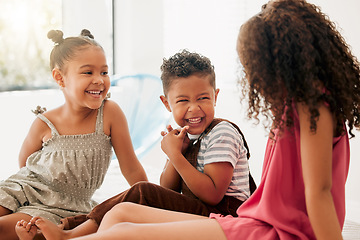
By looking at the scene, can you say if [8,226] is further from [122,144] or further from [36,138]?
[122,144]

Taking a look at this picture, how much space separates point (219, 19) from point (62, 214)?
1.90 meters

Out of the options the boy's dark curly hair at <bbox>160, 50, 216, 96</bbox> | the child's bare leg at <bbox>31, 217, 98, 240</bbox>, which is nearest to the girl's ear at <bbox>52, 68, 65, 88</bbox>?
the boy's dark curly hair at <bbox>160, 50, 216, 96</bbox>

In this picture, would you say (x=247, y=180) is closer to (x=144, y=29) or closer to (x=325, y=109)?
(x=325, y=109)

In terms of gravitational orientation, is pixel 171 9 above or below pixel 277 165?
above

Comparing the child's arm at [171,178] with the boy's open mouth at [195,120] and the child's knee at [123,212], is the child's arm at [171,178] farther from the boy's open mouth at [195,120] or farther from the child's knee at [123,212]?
the child's knee at [123,212]

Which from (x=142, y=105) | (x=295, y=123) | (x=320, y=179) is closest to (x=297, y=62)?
(x=295, y=123)

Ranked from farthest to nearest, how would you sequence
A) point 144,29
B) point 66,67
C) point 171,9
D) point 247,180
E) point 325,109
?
point 144,29, point 171,9, point 66,67, point 247,180, point 325,109

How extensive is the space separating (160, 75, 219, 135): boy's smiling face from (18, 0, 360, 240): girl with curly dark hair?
38 cm

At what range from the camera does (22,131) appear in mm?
3076

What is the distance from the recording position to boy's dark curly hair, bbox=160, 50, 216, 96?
1417 mm

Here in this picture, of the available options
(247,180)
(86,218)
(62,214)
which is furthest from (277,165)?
(62,214)

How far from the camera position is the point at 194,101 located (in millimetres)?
1413

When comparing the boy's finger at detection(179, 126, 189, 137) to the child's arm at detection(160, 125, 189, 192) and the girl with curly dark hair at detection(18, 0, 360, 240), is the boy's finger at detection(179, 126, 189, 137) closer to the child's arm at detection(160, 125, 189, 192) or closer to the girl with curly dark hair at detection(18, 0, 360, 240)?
the child's arm at detection(160, 125, 189, 192)

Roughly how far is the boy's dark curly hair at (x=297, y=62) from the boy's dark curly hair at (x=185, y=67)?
1.42ft
